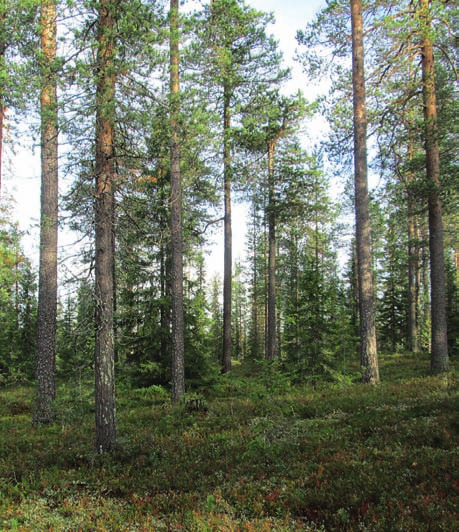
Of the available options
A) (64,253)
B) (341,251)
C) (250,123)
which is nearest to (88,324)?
(64,253)

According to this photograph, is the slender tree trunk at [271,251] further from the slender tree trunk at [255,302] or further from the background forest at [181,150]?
the slender tree trunk at [255,302]

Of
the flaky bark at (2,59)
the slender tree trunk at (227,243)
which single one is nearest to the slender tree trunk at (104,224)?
the flaky bark at (2,59)

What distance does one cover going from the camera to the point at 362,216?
11.5 meters

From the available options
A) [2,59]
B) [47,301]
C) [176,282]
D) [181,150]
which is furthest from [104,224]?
[176,282]

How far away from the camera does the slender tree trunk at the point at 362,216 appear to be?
11188mm

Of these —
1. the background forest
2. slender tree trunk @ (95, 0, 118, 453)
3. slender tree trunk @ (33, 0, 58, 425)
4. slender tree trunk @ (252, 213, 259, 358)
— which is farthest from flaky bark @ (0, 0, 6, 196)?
slender tree trunk @ (252, 213, 259, 358)

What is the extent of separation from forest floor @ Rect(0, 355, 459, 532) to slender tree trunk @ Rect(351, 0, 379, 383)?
1457 millimetres

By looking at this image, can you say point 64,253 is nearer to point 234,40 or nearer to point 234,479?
point 234,479

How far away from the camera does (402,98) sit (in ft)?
42.8

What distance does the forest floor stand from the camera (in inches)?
172

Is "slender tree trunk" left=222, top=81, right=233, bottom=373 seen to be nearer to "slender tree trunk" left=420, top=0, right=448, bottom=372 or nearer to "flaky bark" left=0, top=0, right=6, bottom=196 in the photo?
"slender tree trunk" left=420, top=0, right=448, bottom=372

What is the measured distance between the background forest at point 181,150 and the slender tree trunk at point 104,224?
39mm

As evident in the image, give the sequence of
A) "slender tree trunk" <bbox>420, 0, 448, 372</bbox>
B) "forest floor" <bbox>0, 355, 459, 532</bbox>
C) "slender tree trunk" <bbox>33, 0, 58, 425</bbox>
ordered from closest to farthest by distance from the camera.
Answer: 1. "forest floor" <bbox>0, 355, 459, 532</bbox>
2. "slender tree trunk" <bbox>33, 0, 58, 425</bbox>
3. "slender tree trunk" <bbox>420, 0, 448, 372</bbox>

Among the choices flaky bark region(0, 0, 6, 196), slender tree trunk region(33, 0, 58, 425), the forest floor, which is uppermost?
flaky bark region(0, 0, 6, 196)
